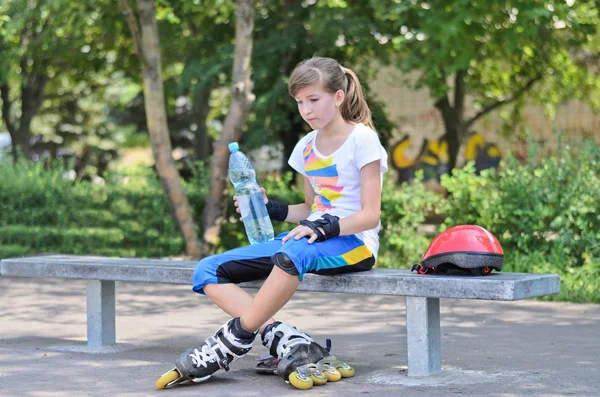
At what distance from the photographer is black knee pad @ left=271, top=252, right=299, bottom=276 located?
4.88m

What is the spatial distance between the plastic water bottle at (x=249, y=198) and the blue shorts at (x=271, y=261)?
36cm

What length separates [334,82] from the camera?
525 cm

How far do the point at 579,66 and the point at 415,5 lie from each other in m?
9.13

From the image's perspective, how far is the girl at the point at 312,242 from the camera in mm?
4930

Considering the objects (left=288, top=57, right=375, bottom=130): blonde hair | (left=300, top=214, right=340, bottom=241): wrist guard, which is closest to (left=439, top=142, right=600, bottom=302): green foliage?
(left=288, top=57, right=375, bottom=130): blonde hair

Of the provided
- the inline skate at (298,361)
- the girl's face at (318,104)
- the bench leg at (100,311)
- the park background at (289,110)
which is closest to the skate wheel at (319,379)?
the inline skate at (298,361)

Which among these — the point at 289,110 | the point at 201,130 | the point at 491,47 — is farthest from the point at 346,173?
the point at 201,130

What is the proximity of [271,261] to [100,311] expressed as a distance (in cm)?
166

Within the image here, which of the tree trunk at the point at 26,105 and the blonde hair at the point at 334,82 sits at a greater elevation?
the tree trunk at the point at 26,105

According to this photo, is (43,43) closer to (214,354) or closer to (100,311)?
(100,311)

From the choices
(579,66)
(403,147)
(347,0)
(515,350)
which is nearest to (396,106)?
(403,147)

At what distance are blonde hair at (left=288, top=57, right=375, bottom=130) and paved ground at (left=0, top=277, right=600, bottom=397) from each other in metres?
1.46

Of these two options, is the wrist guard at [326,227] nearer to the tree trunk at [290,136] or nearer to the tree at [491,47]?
the tree at [491,47]

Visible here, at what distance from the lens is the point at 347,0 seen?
1756cm
